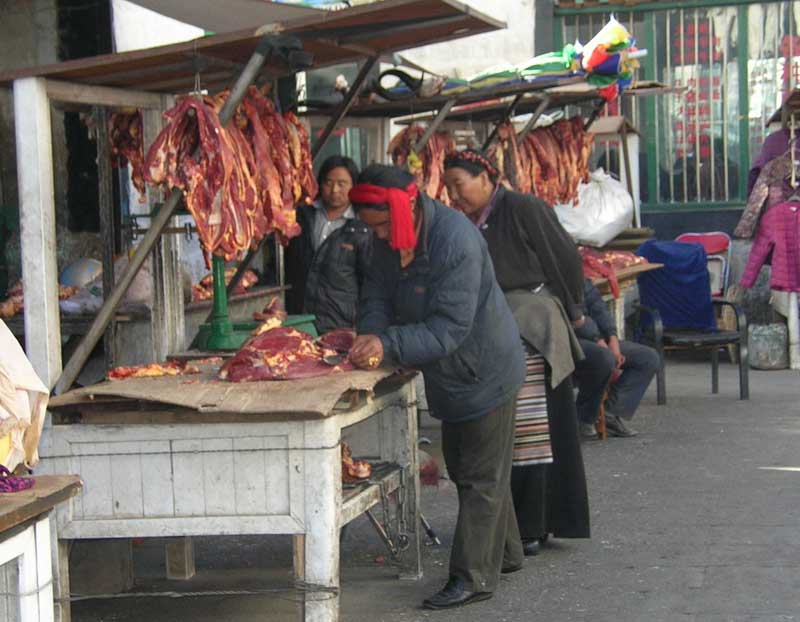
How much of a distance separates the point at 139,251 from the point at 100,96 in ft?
2.37

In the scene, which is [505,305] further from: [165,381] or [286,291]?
[286,291]

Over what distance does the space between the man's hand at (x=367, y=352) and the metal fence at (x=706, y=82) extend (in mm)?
9349

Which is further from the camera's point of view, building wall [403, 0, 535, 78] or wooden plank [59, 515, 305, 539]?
building wall [403, 0, 535, 78]

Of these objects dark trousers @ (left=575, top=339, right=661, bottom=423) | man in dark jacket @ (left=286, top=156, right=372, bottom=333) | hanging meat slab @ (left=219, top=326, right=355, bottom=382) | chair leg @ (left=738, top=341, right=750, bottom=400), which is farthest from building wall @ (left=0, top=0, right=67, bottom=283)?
chair leg @ (left=738, top=341, right=750, bottom=400)

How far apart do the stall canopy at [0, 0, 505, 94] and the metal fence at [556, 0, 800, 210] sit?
7.94 meters

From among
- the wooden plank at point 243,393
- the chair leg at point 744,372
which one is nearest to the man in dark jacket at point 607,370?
the chair leg at point 744,372

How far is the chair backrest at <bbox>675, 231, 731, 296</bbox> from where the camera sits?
13148mm

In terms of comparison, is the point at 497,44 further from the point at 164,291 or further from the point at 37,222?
the point at 37,222

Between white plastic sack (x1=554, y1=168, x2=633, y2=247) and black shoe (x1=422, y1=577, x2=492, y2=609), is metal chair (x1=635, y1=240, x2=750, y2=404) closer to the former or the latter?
white plastic sack (x1=554, y1=168, x2=633, y2=247)

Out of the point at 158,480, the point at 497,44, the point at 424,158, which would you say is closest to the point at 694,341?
the point at 424,158

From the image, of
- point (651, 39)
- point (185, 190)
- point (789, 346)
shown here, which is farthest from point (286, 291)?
point (651, 39)

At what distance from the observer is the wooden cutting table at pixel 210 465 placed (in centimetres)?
486

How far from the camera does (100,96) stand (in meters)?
5.69

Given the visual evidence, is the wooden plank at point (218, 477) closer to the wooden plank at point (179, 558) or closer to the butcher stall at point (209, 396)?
the butcher stall at point (209, 396)
